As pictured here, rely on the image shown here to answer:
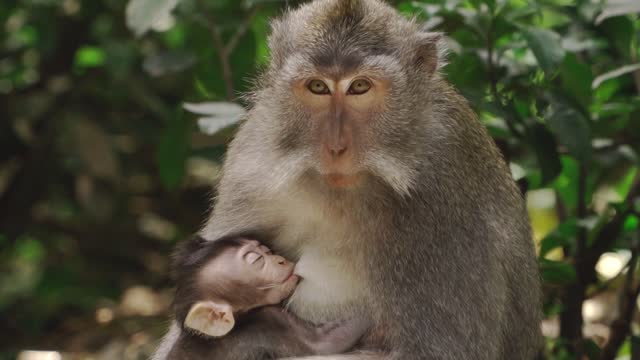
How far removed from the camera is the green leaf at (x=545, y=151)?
6332mm

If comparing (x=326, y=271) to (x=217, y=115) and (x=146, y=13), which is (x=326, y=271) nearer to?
(x=217, y=115)

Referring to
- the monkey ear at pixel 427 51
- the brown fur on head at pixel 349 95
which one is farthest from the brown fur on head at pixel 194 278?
the monkey ear at pixel 427 51

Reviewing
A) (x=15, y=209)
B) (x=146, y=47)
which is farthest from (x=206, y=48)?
(x=15, y=209)

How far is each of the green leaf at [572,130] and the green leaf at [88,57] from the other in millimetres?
4567

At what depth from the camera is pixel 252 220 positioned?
18.7 feet

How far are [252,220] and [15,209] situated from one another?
12.8 ft

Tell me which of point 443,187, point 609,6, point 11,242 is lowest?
point 11,242

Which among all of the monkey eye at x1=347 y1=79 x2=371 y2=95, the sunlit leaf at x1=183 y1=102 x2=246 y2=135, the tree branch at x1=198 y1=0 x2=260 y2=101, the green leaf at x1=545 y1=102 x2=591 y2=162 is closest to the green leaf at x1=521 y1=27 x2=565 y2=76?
the green leaf at x1=545 y1=102 x2=591 y2=162

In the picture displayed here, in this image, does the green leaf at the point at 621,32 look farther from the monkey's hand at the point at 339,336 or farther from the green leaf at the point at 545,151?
the monkey's hand at the point at 339,336

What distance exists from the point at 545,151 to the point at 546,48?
2.71ft

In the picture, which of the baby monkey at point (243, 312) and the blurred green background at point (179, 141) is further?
the blurred green background at point (179, 141)

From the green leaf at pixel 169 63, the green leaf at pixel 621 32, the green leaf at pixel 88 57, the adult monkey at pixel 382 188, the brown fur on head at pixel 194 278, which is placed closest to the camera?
the adult monkey at pixel 382 188

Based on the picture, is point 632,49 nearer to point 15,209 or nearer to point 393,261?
point 393,261

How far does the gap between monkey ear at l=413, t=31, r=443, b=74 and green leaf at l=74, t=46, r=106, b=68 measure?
15.4ft
